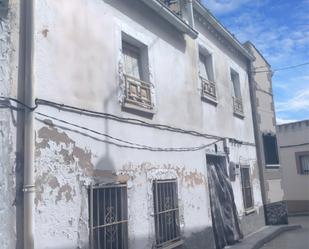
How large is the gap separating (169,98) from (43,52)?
3221 mm

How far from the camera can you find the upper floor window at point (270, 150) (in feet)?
42.8

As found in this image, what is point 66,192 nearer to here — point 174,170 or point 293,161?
point 174,170

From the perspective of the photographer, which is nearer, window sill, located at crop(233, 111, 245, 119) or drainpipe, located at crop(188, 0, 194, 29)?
drainpipe, located at crop(188, 0, 194, 29)

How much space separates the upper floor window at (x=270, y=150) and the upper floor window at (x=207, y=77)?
15.4 feet

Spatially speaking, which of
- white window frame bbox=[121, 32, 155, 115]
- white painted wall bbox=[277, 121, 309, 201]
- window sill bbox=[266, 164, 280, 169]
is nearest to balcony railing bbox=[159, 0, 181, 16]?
white window frame bbox=[121, 32, 155, 115]

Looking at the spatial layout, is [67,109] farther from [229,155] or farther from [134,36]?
[229,155]

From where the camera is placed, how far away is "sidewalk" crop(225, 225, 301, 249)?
847cm

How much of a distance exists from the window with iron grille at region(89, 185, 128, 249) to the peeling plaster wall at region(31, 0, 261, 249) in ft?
0.38

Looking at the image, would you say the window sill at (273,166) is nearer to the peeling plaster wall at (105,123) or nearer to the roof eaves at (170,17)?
the peeling plaster wall at (105,123)

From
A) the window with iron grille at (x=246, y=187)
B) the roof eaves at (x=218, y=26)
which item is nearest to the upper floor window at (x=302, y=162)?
the roof eaves at (x=218, y=26)

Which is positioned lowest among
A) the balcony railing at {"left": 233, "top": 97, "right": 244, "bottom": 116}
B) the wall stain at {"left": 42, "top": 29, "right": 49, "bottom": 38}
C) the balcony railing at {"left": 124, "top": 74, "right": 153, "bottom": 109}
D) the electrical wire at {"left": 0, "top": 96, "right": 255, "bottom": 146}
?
the electrical wire at {"left": 0, "top": 96, "right": 255, "bottom": 146}

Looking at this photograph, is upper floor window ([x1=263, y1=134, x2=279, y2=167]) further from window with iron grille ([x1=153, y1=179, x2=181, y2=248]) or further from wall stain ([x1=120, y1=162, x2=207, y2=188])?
window with iron grille ([x1=153, y1=179, x2=181, y2=248])

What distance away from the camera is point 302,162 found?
746 inches

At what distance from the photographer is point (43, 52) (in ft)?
14.3
